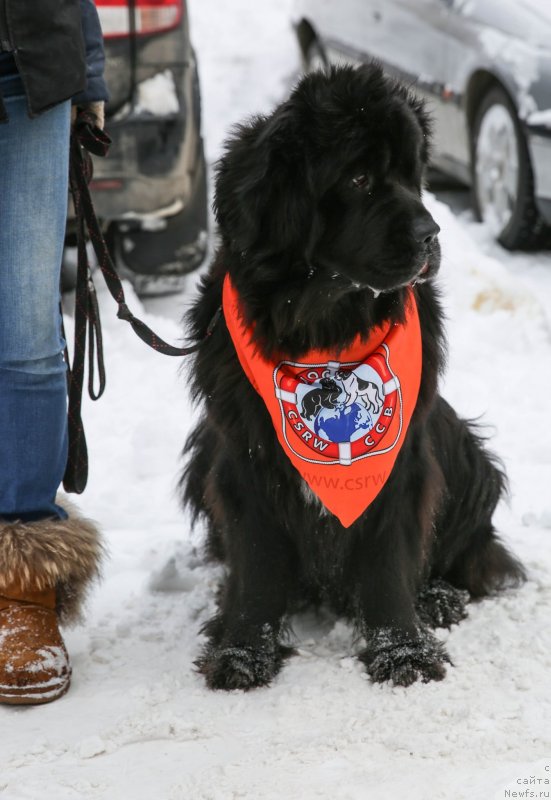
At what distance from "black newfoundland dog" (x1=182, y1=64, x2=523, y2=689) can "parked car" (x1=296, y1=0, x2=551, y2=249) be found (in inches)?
120

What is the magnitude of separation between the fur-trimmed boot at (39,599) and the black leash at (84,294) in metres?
0.21

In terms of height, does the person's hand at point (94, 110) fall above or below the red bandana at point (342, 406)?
above

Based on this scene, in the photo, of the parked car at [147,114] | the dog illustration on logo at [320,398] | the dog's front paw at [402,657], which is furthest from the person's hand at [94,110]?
the parked car at [147,114]

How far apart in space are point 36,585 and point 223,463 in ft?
1.84

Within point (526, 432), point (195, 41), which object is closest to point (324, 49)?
point (195, 41)

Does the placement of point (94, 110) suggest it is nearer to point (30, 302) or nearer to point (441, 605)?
point (30, 302)

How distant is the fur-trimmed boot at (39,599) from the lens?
104 inches

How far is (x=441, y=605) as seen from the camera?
3.08m

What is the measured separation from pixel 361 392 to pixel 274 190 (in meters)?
0.54

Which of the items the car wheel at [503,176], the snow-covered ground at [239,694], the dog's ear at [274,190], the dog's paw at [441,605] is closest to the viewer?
the snow-covered ground at [239,694]

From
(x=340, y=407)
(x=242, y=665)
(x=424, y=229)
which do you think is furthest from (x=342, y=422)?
(x=242, y=665)

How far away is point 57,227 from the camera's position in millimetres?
2619

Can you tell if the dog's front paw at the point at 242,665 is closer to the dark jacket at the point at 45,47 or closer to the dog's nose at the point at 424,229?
the dog's nose at the point at 424,229

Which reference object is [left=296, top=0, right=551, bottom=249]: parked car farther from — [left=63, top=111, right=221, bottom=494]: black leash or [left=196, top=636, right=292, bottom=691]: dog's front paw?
[left=196, top=636, right=292, bottom=691]: dog's front paw
